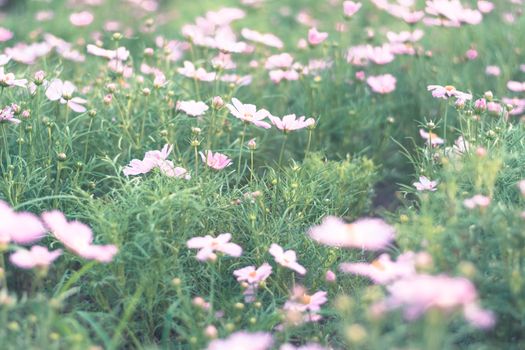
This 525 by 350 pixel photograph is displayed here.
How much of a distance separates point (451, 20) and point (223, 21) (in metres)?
1.02

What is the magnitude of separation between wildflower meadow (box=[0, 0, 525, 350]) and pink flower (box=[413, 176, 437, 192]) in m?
0.01

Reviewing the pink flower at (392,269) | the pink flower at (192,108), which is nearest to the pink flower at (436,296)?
the pink flower at (392,269)

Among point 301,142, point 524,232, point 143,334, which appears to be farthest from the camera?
point 301,142

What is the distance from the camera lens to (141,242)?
1804 millimetres

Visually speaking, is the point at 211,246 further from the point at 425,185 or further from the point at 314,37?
the point at 314,37

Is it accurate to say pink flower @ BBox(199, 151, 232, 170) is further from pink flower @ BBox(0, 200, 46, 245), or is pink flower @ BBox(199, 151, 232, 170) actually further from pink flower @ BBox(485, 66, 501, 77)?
pink flower @ BBox(485, 66, 501, 77)

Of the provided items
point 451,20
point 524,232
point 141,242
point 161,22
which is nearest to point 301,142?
point 451,20

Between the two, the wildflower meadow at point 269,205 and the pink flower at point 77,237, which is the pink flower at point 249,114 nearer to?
the wildflower meadow at point 269,205

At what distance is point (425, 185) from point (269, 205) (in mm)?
443

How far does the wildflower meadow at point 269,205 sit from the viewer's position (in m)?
1.54

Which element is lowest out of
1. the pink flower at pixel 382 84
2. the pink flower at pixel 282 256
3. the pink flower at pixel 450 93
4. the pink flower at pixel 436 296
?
A: the pink flower at pixel 382 84

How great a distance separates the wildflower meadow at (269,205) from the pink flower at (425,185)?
0.04 feet

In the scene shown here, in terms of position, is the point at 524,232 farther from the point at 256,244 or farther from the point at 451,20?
the point at 451,20

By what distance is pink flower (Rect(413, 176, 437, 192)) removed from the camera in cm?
198
